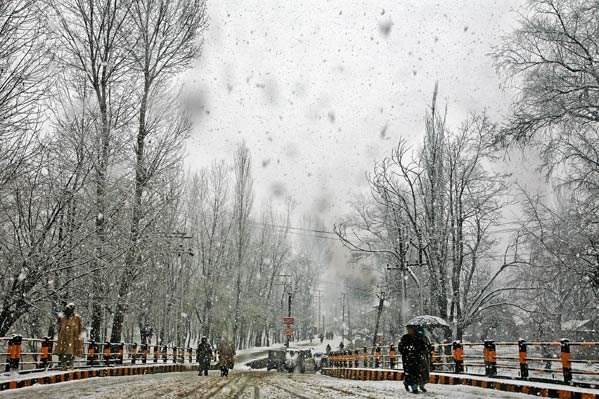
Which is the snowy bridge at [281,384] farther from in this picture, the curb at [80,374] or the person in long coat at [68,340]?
the person in long coat at [68,340]

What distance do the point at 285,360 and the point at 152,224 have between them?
20.2 meters

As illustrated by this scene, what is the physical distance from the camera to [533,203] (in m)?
23.3

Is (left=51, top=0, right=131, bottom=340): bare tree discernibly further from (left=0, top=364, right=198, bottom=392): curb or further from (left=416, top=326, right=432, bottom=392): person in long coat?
(left=416, top=326, right=432, bottom=392): person in long coat

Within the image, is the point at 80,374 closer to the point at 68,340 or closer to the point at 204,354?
the point at 68,340

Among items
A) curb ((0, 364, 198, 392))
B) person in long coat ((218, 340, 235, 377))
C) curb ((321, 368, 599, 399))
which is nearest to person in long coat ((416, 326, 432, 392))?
curb ((321, 368, 599, 399))

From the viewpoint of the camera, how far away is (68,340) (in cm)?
1527

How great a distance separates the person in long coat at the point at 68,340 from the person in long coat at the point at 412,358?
30.2 feet

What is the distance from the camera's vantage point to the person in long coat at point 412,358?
1178 centimetres

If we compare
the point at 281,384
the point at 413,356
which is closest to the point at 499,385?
the point at 413,356

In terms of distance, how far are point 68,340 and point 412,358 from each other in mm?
9572

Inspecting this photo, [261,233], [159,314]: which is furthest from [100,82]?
[261,233]

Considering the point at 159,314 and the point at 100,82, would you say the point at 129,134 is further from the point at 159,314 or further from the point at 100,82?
the point at 159,314

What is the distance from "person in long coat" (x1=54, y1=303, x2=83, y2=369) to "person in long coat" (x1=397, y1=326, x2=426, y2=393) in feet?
30.2

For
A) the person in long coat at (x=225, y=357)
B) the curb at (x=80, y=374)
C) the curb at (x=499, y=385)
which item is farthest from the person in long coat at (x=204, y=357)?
the curb at (x=499, y=385)
